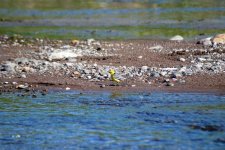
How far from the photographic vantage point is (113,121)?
12.5m

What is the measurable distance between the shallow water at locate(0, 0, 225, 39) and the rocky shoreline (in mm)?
4771

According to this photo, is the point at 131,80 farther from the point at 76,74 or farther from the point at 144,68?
the point at 76,74

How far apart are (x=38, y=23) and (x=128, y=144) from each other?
22646mm

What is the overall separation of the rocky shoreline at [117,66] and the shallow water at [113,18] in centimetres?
477

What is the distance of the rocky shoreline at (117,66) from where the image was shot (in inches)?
624

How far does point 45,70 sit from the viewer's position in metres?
17.6

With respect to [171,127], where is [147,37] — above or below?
above

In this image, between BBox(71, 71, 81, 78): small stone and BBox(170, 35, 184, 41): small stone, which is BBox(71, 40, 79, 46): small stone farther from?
BBox(71, 71, 81, 78): small stone

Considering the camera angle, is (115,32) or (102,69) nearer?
(102,69)

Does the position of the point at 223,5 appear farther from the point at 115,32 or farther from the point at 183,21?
the point at 115,32

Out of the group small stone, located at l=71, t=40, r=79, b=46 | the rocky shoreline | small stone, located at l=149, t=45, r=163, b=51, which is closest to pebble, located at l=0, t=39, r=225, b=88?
the rocky shoreline

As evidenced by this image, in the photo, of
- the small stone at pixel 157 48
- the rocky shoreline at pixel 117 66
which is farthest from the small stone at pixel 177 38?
the small stone at pixel 157 48

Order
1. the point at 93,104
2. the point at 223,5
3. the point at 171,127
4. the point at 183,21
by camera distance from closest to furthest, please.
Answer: the point at 171,127
the point at 93,104
the point at 183,21
the point at 223,5

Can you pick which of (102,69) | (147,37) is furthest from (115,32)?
(102,69)
